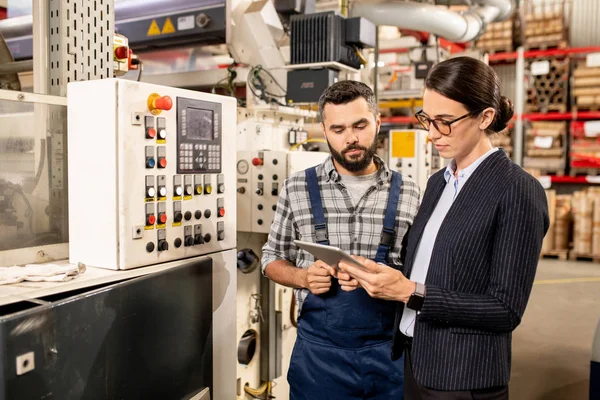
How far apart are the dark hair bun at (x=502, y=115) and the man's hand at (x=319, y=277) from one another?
625mm

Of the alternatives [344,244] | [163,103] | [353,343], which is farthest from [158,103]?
[353,343]

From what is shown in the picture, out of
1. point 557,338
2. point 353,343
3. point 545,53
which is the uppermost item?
point 545,53

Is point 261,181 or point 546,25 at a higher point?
point 546,25

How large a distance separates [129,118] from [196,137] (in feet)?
0.89

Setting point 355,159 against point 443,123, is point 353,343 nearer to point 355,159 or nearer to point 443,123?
point 355,159

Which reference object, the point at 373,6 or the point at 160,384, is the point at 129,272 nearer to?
the point at 160,384

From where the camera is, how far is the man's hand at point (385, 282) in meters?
1.38

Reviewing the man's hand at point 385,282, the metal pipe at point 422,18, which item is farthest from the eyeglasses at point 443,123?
the metal pipe at point 422,18

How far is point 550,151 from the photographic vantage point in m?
7.60

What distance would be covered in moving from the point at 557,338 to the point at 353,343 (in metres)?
3.46

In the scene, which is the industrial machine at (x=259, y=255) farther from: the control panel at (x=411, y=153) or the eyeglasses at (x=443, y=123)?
the control panel at (x=411, y=153)

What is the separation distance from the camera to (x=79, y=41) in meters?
1.78

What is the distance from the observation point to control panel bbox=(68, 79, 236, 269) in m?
1.56

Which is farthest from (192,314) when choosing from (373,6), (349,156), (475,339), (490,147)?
(373,6)
